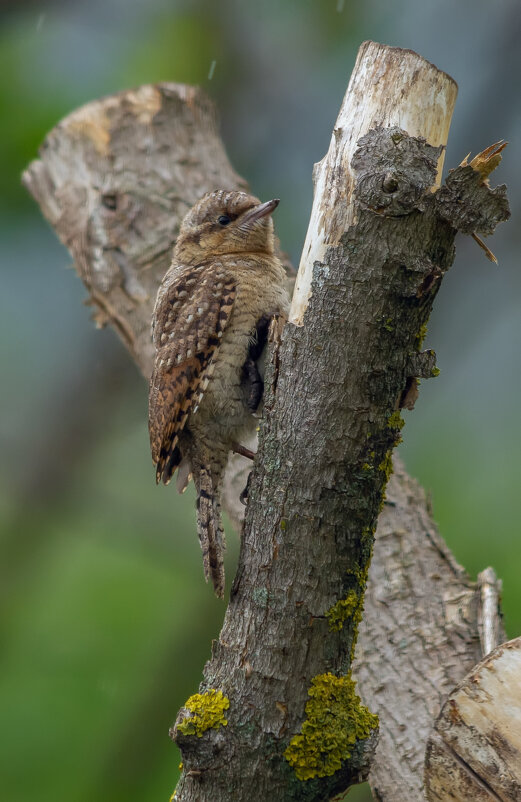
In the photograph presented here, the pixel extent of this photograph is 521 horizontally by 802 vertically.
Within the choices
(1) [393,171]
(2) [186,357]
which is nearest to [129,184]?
(2) [186,357]

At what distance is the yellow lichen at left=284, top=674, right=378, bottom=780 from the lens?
232 cm

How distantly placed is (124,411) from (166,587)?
1.40 metres

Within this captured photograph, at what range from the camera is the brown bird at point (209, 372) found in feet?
10.2

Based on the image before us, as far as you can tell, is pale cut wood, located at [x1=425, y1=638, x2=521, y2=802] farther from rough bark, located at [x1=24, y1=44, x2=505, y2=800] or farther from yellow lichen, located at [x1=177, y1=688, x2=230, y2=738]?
yellow lichen, located at [x1=177, y1=688, x2=230, y2=738]

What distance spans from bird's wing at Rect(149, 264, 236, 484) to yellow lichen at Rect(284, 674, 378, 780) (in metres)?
1.14

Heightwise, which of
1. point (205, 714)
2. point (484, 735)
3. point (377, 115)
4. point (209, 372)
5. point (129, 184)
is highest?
point (129, 184)

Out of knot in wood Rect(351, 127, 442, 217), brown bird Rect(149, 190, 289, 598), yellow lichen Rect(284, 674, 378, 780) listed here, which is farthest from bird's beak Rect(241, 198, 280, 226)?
yellow lichen Rect(284, 674, 378, 780)

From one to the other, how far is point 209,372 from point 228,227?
0.84 metres

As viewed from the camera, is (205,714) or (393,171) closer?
(393,171)

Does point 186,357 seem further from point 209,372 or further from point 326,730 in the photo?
point 326,730

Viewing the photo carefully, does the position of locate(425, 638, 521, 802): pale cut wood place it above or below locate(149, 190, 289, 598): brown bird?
below

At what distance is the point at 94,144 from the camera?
505 centimetres

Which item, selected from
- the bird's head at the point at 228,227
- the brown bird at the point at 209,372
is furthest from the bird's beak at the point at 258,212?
the brown bird at the point at 209,372

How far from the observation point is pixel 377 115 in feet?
7.43
